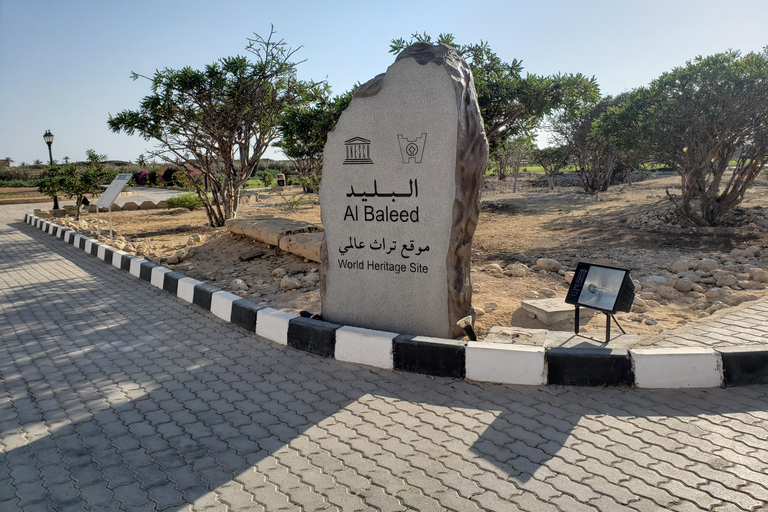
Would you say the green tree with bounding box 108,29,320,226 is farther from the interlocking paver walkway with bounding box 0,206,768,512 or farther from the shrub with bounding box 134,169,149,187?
the shrub with bounding box 134,169,149,187

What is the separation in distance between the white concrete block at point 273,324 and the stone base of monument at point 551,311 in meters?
2.16

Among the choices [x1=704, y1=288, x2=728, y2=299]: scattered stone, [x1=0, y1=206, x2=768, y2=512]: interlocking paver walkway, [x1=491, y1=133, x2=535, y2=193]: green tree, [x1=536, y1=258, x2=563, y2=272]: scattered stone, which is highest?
[x1=491, y1=133, x2=535, y2=193]: green tree

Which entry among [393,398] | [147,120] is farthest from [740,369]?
[147,120]

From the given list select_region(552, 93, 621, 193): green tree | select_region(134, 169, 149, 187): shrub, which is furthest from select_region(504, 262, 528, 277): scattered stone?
select_region(134, 169, 149, 187): shrub

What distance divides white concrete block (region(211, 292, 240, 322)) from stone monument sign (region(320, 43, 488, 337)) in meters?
1.26

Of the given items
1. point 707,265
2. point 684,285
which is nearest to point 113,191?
point 684,285

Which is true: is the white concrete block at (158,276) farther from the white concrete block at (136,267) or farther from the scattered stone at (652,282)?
the scattered stone at (652,282)

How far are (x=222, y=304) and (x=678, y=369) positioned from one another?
410 cm

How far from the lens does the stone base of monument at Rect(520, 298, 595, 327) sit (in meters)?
4.86

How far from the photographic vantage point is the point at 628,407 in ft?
10.9

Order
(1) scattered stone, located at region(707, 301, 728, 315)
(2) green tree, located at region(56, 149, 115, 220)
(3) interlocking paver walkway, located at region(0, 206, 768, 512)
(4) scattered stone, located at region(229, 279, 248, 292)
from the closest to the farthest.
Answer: (3) interlocking paver walkway, located at region(0, 206, 768, 512)
(1) scattered stone, located at region(707, 301, 728, 315)
(4) scattered stone, located at region(229, 279, 248, 292)
(2) green tree, located at region(56, 149, 115, 220)

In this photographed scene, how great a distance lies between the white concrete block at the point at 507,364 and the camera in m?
3.71

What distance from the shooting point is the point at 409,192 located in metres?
4.50

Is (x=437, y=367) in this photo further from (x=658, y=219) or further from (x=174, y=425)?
(x=658, y=219)
